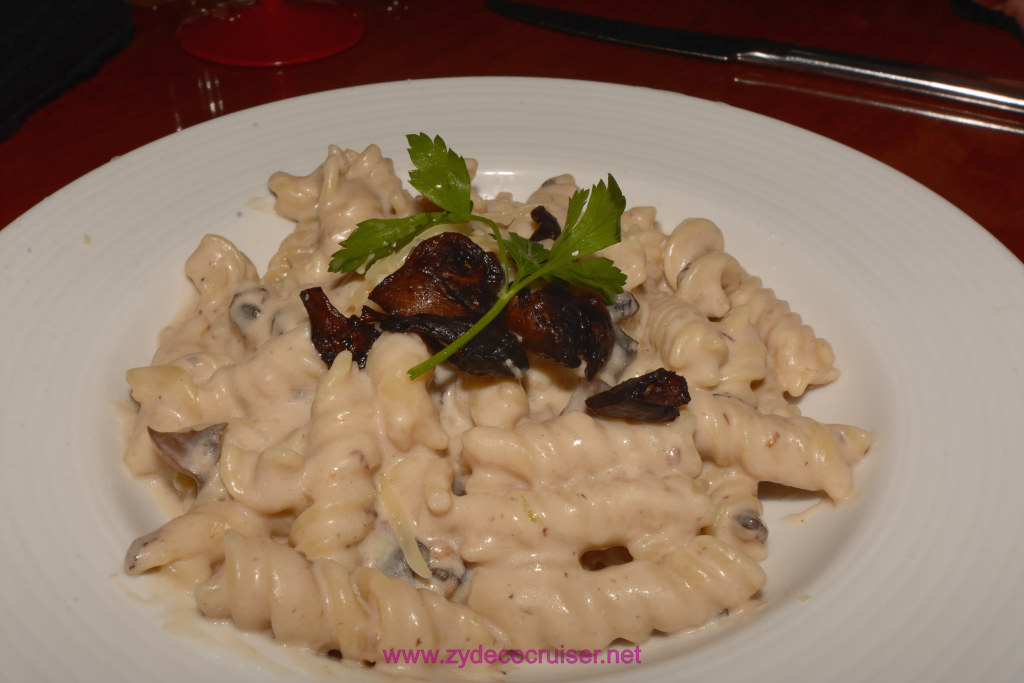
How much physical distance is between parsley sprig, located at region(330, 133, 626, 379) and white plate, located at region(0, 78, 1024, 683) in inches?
27.6

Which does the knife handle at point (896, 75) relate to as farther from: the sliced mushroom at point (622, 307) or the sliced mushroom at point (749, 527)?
the sliced mushroom at point (749, 527)

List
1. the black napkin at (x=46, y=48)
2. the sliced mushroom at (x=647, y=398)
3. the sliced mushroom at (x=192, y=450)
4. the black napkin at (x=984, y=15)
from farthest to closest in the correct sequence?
the black napkin at (x=984, y=15), the black napkin at (x=46, y=48), the sliced mushroom at (x=192, y=450), the sliced mushroom at (x=647, y=398)

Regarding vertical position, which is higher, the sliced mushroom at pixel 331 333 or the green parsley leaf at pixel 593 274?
the green parsley leaf at pixel 593 274

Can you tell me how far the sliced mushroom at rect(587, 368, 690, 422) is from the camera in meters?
1.86

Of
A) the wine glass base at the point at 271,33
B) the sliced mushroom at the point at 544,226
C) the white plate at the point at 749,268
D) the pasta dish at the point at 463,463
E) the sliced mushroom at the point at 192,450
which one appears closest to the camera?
the white plate at the point at 749,268

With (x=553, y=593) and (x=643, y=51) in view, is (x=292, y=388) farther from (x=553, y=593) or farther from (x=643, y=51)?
(x=643, y=51)

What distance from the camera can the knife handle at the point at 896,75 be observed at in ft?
10.3

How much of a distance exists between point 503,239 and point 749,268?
945 millimetres

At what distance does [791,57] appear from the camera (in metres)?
3.42

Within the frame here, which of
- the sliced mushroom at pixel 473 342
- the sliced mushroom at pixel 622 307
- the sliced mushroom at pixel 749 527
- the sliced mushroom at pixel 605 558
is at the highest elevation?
the sliced mushroom at pixel 473 342

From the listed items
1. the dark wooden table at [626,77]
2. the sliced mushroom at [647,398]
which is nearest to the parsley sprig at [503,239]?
the sliced mushroom at [647,398]

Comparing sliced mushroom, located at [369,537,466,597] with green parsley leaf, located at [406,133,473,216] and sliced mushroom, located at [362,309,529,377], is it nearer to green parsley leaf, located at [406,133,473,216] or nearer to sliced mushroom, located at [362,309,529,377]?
A: sliced mushroom, located at [362,309,529,377]

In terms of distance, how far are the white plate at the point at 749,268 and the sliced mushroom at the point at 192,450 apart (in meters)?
0.15

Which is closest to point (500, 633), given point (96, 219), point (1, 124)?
point (96, 219)
